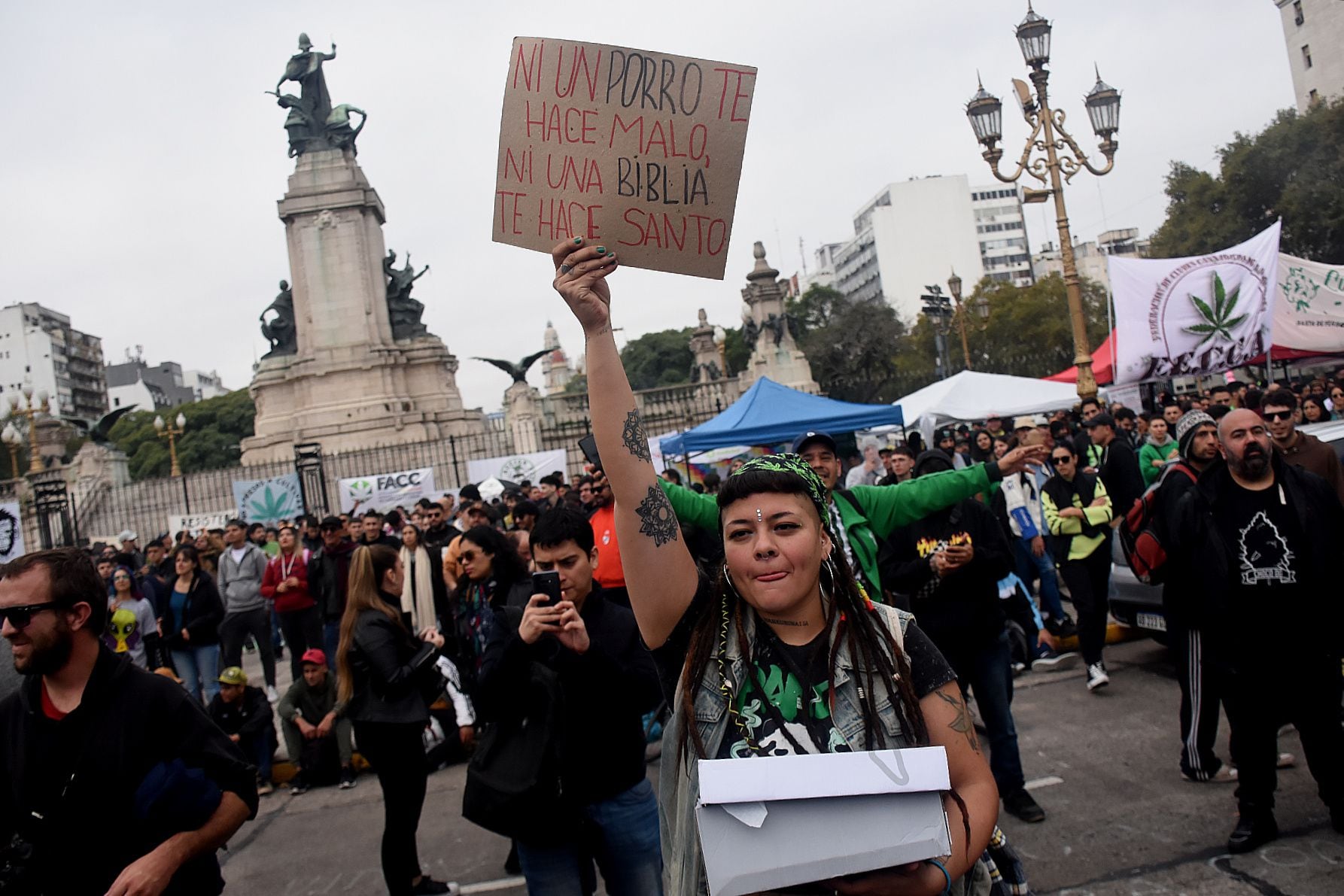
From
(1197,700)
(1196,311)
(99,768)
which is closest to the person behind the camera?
(99,768)

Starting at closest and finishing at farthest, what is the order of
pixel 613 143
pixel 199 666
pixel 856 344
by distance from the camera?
pixel 613 143 < pixel 199 666 < pixel 856 344

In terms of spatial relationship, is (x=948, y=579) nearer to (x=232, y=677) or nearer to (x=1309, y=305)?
(x=232, y=677)

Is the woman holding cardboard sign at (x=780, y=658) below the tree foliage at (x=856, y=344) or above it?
below

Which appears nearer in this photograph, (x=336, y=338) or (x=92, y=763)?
(x=92, y=763)

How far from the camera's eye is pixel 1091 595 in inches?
287

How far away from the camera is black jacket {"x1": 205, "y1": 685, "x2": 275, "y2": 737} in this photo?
743 centimetres

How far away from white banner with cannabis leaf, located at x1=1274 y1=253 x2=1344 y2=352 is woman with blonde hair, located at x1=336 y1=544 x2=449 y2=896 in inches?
493

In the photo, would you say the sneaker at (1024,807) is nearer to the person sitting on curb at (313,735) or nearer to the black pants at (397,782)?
the black pants at (397,782)

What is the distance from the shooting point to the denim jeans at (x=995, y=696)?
495cm

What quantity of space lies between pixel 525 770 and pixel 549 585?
639mm

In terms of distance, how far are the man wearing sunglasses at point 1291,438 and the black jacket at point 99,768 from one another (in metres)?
5.43

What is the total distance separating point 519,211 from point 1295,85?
6273 centimetres

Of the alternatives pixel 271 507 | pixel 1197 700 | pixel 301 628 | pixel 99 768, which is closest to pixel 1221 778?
pixel 1197 700

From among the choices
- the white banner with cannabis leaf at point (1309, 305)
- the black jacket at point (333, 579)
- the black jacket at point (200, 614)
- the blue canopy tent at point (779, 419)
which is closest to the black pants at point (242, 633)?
the black jacket at point (200, 614)
